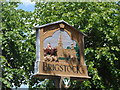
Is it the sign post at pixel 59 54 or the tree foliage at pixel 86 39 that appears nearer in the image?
the sign post at pixel 59 54

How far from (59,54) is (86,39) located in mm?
4287

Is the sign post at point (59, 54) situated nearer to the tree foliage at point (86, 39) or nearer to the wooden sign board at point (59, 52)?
the wooden sign board at point (59, 52)

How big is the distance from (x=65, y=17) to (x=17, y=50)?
2199 millimetres

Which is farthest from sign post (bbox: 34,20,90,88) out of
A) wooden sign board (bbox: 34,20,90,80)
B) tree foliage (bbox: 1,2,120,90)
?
tree foliage (bbox: 1,2,120,90)

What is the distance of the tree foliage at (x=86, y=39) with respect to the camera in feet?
32.4

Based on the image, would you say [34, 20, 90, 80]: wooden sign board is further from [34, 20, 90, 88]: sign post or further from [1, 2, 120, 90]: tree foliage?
[1, 2, 120, 90]: tree foliage

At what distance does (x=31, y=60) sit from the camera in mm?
10055

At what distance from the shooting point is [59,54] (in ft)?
22.8

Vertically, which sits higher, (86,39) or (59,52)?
(86,39)

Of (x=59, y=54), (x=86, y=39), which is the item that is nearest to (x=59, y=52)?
(x=59, y=54)

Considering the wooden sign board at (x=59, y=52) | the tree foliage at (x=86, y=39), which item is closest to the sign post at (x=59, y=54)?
the wooden sign board at (x=59, y=52)

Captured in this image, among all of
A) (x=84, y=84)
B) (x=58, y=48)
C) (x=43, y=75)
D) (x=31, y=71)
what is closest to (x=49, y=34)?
(x=58, y=48)

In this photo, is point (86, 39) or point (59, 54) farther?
point (86, 39)

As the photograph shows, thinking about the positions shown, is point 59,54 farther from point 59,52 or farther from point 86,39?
point 86,39
